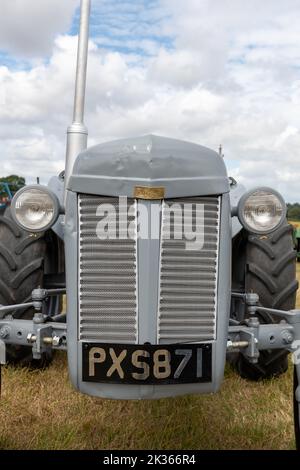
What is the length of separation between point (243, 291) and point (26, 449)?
1.68 meters

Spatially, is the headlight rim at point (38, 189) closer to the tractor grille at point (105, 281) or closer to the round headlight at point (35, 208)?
the round headlight at point (35, 208)

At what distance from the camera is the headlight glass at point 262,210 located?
2.62 meters

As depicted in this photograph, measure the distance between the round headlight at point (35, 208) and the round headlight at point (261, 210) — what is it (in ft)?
3.10

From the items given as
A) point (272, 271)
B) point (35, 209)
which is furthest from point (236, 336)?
point (35, 209)

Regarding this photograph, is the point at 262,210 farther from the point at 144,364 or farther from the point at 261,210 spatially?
the point at 144,364

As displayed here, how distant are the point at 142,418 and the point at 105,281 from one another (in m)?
1.32

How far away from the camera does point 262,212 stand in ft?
8.73

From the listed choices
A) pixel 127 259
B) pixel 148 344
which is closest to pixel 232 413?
pixel 148 344

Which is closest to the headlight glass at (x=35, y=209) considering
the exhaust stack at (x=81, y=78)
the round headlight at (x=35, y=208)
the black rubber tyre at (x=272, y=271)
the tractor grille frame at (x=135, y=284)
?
the round headlight at (x=35, y=208)
